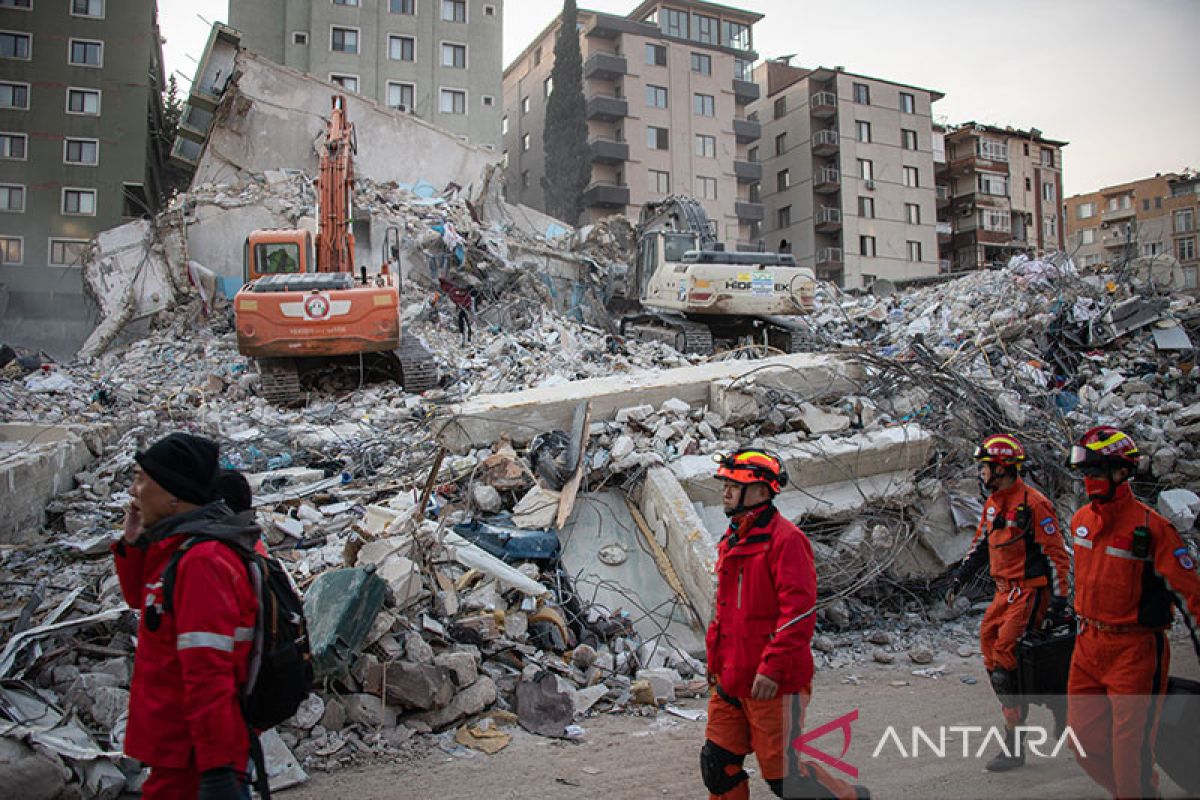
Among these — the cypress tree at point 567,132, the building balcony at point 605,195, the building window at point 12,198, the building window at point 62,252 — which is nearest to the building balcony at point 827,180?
the building balcony at point 605,195

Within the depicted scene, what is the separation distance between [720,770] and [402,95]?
3580 centimetres

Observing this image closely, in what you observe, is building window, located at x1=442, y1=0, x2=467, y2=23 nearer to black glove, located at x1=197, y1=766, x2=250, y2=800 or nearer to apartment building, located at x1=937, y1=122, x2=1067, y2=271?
apartment building, located at x1=937, y1=122, x2=1067, y2=271

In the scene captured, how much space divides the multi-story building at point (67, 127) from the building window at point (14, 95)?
3 centimetres

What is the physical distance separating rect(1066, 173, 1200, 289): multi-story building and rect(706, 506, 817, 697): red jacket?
17470 millimetres

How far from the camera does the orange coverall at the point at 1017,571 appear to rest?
153 inches

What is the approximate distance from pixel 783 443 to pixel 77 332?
89.7 feet

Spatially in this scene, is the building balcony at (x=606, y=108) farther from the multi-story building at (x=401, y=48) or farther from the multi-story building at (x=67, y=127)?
the multi-story building at (x=67, y=127)

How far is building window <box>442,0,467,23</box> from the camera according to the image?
1375 inches

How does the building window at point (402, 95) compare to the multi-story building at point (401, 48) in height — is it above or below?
below

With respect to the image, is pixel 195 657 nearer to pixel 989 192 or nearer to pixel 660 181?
pixel 660 181

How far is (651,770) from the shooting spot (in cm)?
385

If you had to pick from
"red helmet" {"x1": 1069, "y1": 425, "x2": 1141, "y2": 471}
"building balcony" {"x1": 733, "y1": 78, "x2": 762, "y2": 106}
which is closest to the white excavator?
"red helmet" {"x1": 1069, "y1": 425, "x2": 1141, "y2": 471}

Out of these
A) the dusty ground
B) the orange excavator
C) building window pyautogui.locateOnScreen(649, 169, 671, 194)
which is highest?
building window pyautogui.locateOnScreen(649, 169, 671, 194)

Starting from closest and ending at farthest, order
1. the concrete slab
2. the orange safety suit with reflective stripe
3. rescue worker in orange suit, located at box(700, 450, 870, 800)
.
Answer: rescue worker in orange suit, located at box(700, 450, 870, 800) → the orange safety suit with reflective stripe → the concrete slab
